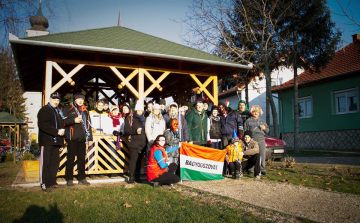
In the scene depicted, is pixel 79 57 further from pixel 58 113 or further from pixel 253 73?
pixel 253 73

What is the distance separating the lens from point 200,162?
7355 millimetres

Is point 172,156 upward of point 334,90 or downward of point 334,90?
downward

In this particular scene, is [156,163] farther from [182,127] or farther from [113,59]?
[113,59]

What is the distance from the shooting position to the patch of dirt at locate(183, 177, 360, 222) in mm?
4227

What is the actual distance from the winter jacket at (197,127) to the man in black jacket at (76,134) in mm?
2684

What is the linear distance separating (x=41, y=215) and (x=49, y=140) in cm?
230

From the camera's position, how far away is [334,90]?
20156 mm

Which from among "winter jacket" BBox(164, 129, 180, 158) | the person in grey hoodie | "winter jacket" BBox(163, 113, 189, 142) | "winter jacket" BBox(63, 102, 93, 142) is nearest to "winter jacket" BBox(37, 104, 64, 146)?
"winter jacket" BBox(63, 102, 93, 142)

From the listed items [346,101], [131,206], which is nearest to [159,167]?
[131,206]

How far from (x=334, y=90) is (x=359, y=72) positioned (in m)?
2.35

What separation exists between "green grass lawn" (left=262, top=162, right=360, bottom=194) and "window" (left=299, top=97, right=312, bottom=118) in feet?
47.7

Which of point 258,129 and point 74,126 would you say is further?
point 258,129

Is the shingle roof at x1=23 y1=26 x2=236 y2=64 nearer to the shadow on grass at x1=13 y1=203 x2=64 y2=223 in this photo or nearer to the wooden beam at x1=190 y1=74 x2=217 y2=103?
the wooden beam at x1=190 y1=74 x2=217 y2=103

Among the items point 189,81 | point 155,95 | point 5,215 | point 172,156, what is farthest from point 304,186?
point 155,95
